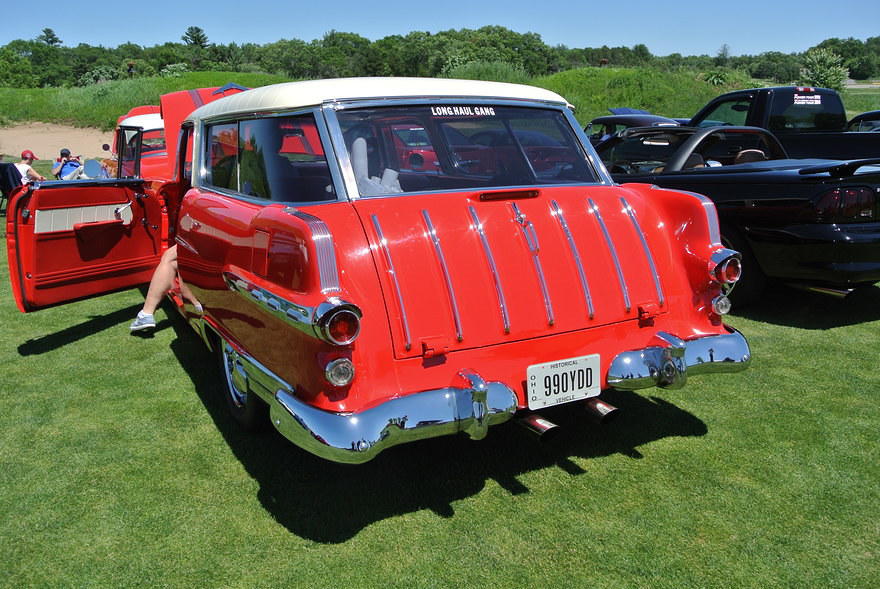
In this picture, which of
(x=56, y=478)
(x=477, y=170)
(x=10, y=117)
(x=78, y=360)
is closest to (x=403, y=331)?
(x=477, y=170)

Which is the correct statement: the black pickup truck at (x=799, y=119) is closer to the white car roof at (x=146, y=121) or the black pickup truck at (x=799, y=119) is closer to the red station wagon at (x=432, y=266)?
the red station wagon at (x=432, y=266)

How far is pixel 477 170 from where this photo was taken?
3619 mm

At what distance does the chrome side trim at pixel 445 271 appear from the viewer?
2.84m

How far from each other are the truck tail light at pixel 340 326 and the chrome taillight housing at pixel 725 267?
5.94ft

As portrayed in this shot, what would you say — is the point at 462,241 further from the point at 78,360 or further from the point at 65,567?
the point at 78,360

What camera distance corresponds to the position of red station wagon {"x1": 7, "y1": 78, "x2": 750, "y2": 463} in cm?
266

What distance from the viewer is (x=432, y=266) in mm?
2873

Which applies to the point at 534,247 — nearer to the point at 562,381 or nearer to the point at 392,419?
the point at 562,381

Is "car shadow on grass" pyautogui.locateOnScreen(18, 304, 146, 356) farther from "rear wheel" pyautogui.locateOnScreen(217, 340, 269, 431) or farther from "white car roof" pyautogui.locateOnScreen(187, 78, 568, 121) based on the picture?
"white car roof" pyautogui.locateOnScreen(187, 78, 568, 121)

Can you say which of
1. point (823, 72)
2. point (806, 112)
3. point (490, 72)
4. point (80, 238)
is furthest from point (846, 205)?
point (823, 72)

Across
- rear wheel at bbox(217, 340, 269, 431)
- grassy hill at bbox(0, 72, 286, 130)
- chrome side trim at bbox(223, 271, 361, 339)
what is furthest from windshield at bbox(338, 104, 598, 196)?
grassy hill at bbox(0, 72, 286, 130)

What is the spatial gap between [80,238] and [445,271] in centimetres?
370

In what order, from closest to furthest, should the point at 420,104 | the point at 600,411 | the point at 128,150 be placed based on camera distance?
1. the point at 600,411
2. the point at 420,104
3. the point at 128,150

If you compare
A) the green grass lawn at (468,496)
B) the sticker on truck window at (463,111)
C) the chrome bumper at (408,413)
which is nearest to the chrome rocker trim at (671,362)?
the chrome bumper at (408,413)
